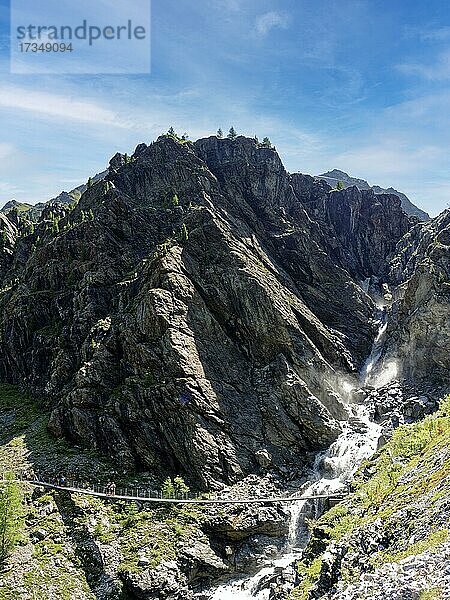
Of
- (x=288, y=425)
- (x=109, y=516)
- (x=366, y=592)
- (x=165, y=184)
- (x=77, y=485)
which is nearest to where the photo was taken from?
(x=366, y=592)

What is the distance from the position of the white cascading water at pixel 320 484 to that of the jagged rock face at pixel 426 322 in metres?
10.8

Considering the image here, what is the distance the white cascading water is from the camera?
1490 inches

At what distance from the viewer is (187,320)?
62.3 meters

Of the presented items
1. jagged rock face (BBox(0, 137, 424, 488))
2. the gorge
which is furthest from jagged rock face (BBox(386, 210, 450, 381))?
jagged rock face (BBox(0, 137, 424, 488))

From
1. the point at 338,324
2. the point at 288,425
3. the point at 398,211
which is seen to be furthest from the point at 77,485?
the point at 398,211

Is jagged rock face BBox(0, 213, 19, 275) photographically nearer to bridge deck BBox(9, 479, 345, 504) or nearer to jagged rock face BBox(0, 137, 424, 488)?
jagged rock face BBox(0, 137, 424, 488)

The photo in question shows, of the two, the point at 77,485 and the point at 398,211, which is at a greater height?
the point at 398,211

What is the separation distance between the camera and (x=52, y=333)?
74.6m

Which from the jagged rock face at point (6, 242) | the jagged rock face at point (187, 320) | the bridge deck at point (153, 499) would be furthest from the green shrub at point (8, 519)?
the jagged rock face at point (6, 242)

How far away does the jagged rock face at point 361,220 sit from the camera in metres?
123

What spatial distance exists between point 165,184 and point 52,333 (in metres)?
39.9

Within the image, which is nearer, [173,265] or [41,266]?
[173,265]

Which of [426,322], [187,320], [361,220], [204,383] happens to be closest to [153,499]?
[204,383]

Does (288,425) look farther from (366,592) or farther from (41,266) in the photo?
(41,266)
